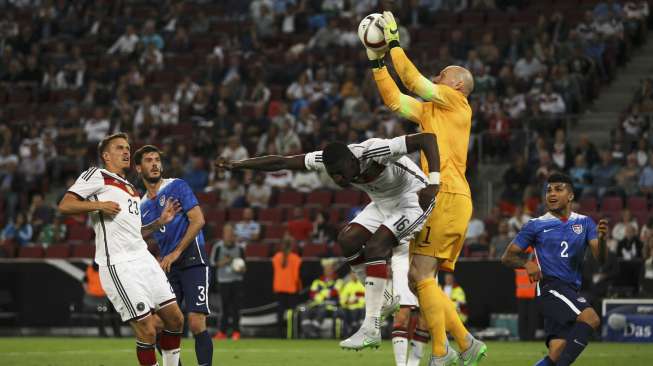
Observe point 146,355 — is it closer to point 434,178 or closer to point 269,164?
point 269,164

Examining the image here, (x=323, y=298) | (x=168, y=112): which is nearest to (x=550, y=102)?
(x=323, y=298)

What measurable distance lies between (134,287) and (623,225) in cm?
1369

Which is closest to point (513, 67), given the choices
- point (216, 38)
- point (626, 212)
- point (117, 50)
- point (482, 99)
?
point (482, 99)

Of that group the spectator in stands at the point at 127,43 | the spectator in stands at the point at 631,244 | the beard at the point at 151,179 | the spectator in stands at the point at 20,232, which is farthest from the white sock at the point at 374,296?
the spectator in stands at the point at 127,43

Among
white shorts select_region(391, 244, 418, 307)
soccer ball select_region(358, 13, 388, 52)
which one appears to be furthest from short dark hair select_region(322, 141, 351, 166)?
white shorts select_region(391, 244, 418, 307)

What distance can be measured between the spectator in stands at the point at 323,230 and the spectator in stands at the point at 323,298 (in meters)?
1.00

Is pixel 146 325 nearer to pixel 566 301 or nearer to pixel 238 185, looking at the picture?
pixel 566 301

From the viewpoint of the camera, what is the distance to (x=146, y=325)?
37.8 feet

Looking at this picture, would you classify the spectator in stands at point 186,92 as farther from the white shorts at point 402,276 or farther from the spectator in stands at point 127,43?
the white shorts at point 402,276

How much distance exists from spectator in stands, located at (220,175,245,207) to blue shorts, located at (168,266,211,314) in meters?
14.2

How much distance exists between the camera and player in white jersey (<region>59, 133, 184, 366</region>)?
1143 centimetres

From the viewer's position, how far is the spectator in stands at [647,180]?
2392 cm

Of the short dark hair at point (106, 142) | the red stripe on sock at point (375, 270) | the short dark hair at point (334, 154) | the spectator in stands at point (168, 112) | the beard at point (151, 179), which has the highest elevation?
the spectator in stands at point (168, 112)

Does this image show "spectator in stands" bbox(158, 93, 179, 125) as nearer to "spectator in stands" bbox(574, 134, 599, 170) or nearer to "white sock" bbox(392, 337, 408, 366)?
"spectator in stands" bbox(574, 134, 599, 170)
